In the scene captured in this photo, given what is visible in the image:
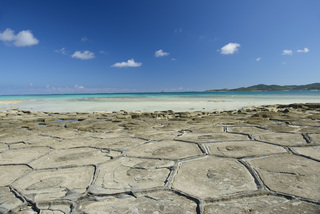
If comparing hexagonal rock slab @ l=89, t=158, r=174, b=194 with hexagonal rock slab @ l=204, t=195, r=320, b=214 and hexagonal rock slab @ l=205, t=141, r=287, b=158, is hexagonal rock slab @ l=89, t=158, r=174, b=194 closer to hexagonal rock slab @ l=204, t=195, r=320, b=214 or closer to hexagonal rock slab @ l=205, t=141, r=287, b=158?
hexagonal rock slab @ l=204, t=195, r=320, b=214

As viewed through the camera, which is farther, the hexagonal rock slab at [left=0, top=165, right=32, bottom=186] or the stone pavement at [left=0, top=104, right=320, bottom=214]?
the hexagonal rock slab at [left=0, top=165, right=32, bottom=186]

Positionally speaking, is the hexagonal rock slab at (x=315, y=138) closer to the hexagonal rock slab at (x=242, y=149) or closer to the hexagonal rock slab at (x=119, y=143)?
the hexagonal rock slab at (x=242, y=149)

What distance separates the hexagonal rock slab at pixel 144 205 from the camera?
0.93m

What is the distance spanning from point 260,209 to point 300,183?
42 centimetres

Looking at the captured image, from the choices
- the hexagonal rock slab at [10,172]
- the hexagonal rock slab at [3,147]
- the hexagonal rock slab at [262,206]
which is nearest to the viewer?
the hexagonal rock slab at [262,206]

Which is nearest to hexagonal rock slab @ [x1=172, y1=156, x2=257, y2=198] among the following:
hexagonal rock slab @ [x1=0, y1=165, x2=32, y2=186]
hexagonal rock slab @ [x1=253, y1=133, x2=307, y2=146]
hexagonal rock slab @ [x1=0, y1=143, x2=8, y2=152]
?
hexagonal rock slab @ [x1=253, y1=133, x2=307, y2=146]

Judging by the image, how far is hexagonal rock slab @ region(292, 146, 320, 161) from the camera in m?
1.59

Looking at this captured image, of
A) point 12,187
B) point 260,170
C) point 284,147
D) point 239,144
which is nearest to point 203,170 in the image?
point 260,170

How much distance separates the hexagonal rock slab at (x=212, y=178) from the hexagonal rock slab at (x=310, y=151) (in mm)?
658

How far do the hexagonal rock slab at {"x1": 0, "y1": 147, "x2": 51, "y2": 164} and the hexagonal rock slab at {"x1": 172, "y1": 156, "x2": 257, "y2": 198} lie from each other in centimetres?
138

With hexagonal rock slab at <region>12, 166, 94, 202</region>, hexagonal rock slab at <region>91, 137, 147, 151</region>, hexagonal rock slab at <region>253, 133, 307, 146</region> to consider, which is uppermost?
hexagonal rock slab at <region>253, 133, 307, 146</region>

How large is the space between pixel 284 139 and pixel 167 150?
1.33 metres

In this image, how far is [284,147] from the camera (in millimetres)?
1824


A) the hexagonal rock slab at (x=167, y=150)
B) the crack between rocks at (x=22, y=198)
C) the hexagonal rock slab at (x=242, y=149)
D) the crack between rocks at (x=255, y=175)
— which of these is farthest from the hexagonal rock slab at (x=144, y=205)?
the hexagonal rock slab at (x=242, y=149)
